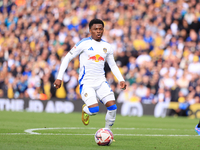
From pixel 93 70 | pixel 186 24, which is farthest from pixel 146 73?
pixel 93 70

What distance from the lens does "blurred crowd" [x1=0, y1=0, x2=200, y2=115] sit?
17.1 metres

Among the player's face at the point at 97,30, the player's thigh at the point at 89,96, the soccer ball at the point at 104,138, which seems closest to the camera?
the soccer ball at the point at 104,138

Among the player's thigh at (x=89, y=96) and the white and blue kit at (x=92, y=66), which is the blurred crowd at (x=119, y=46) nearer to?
the white and blue kit at (x=92, y=66)

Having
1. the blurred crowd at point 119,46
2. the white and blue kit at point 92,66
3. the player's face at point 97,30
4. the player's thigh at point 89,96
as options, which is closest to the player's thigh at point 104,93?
the white and blue kit at point 92,66

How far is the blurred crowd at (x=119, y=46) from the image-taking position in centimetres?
1711

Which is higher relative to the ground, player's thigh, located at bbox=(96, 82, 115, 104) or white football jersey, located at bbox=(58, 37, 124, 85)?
white football jersey, located at bbox=(58, 37, 124, 85)

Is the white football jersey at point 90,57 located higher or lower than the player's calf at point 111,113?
higher

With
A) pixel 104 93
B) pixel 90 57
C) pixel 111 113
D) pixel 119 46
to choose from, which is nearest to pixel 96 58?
pixel 90 57

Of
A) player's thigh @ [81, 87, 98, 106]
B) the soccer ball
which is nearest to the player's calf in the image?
player's thigh @ [81, 87, 98, 106]

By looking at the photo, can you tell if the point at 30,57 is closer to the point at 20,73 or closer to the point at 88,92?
the point at 20,73

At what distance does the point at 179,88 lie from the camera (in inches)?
655

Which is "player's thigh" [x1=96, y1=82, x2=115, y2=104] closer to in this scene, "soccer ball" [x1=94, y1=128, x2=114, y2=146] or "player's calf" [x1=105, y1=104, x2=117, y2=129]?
"player's calf" [x1=105, y1=104, x2=117, y2=129]

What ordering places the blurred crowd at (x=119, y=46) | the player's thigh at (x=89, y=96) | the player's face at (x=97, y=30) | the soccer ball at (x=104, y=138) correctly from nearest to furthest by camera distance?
the soccer ball at (x=104, y=138) → the player's thigh at (x=89, y=96) → the player's face at (x=97, y=30) → the blurred crowd at (x=119, y=46)

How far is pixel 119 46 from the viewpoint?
1942 centimetres
